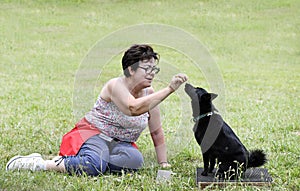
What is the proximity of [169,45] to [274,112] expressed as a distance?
3181 mm

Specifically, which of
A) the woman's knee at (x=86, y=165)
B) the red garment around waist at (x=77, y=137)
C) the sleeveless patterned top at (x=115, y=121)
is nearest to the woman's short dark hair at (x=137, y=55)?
the sleeveless patterned top at (x=115, y=121)

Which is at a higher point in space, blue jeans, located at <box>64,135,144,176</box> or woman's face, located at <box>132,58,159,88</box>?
woman's face, located at <box>132,58,159,88</box>

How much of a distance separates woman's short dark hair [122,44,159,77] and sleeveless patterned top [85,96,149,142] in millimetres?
423

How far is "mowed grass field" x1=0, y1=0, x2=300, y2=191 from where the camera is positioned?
4.21 metres

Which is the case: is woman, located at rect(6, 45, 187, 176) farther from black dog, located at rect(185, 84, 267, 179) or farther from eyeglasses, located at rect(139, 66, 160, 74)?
black dog, located at rect(185, 84, 267, 179)

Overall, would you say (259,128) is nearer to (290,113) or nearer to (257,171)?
(290,113)

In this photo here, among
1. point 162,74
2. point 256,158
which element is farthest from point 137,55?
point 256,158

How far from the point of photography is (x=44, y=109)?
23.2 ft

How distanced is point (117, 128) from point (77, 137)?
0.33m

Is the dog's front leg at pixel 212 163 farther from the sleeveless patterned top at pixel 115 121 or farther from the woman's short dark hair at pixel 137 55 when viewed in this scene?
the woman's short dark hair at pixel 137 55

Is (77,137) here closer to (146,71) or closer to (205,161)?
(146,71)

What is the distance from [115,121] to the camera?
433 cm

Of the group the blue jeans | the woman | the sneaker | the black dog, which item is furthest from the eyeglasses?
the sneaker

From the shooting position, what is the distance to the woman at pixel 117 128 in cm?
405
